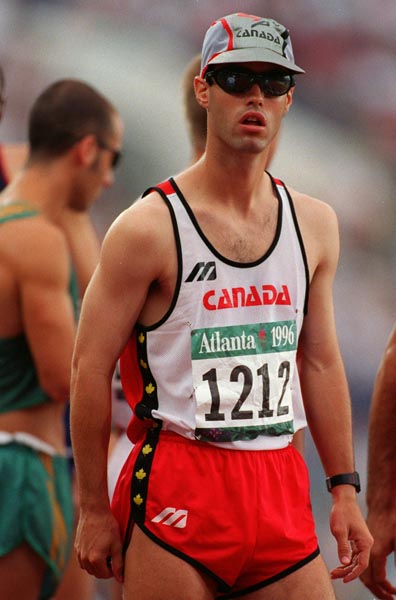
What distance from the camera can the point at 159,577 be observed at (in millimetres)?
3246

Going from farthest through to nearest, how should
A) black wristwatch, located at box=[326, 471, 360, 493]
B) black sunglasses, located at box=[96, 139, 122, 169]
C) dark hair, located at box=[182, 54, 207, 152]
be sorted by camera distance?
1. black sunglasses, located at box=[96, 139, 122, 169]
2. dark hair, located at box=[182, 54, 207, 152]
3. black wristwatch, located at box=[326, 471, 360, 493]

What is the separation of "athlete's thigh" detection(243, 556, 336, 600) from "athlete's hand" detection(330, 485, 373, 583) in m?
0.12

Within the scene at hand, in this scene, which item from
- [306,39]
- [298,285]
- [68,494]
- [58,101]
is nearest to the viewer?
[298,285]

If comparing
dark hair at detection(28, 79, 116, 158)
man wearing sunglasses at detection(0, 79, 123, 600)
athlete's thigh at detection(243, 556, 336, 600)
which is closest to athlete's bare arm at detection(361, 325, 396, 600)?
athlete's thigh at detection(243, 556, 336, 600)

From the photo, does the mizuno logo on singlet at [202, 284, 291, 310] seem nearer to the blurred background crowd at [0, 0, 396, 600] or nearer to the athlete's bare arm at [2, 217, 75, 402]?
the athlete's bare arm at [2, 217, 75, 402]

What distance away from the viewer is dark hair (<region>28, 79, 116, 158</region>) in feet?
18.6

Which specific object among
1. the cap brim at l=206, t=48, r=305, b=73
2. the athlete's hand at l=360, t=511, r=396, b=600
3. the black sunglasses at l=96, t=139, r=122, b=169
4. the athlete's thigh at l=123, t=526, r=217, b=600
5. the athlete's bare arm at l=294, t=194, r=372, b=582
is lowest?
the athlete's hand at l=360, t=511, r=396, b=600

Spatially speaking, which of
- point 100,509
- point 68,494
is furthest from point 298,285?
point 68,494

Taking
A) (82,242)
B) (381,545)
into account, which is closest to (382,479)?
(381,545)

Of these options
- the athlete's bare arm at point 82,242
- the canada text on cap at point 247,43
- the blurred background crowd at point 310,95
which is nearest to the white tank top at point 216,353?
the canada text on cap at point 247,43

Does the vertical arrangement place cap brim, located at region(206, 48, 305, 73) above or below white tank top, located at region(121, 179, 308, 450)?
above

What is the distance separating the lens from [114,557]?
10.9ft

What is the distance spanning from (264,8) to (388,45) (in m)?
0.63

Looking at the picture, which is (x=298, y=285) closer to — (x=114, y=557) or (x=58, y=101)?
(x=114, y=557)
